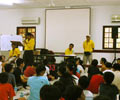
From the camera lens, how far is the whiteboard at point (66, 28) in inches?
345

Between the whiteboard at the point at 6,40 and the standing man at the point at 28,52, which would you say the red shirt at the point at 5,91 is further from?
the whiteboard at the point at 6,40

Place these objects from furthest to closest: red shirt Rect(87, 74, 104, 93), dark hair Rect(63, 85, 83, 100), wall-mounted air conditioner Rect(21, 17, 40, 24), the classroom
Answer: wall-mounted air conditioner Rect(21, 17, 40, 24) → the classroom → red shirt Rect(87, 74, 104, 93) → dark hair Rect(63, 85, 83, 100)

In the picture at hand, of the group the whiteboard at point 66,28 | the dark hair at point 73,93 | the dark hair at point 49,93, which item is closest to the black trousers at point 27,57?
the whiteboard at point 66,28

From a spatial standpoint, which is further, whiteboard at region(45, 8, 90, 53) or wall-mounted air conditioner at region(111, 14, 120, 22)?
whiteboard at region(45, 8, 90, 53)

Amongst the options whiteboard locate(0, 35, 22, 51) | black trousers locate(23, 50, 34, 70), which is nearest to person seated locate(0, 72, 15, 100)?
black trousers locate(23, 50, 34, 70)

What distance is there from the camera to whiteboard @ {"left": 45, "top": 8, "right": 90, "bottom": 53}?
8.76m

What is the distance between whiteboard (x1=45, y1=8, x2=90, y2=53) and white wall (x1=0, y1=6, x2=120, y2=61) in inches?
12.7

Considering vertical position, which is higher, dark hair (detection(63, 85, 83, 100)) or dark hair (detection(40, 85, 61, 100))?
dark hair (detection(40, 85, 61, 100))

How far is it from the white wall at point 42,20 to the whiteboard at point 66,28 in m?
0.32

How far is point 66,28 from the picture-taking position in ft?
29.6

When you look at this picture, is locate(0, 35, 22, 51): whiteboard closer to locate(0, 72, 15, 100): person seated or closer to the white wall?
the white wall

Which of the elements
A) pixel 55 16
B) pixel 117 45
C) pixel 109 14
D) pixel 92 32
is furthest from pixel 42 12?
pixel 117 45

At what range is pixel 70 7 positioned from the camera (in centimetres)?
892

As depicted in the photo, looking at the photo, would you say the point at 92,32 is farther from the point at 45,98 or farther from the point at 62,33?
the point at 45,98
